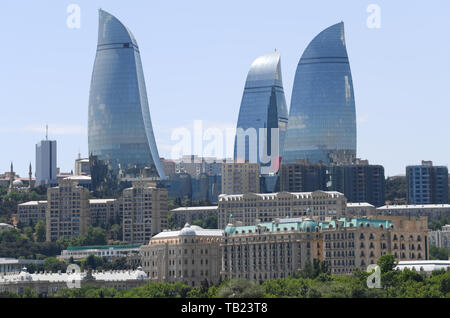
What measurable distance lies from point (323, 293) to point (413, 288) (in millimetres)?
15807

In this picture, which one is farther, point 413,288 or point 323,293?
point 413,288

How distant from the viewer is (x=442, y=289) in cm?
18688
